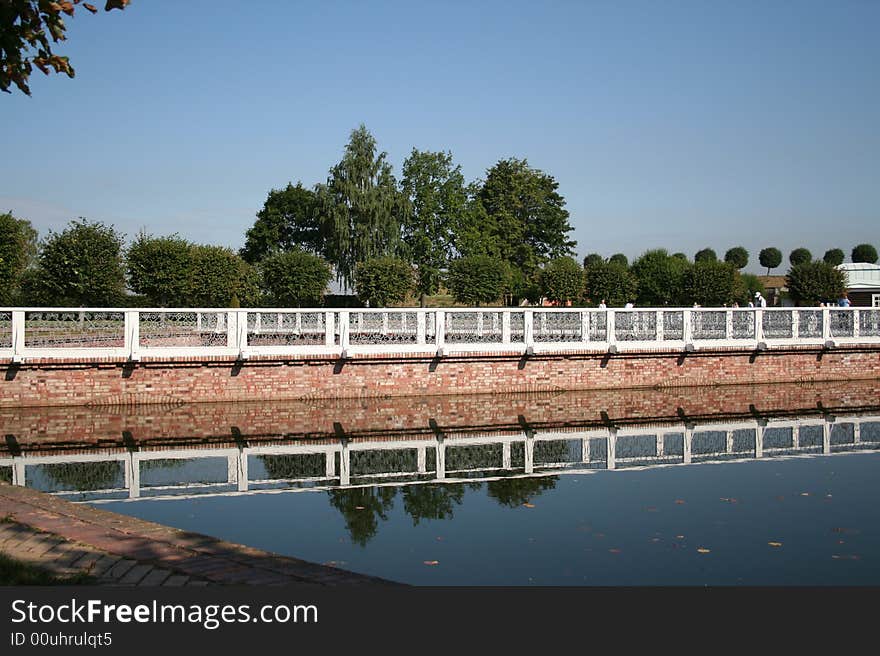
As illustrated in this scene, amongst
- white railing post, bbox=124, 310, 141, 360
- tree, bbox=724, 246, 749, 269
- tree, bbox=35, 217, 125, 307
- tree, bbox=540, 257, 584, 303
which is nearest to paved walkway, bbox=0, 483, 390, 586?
white railing post, bbox=124, 310, 141, 360

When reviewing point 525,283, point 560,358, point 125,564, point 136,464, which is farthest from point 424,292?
point 125,564

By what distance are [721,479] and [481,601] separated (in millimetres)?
6299

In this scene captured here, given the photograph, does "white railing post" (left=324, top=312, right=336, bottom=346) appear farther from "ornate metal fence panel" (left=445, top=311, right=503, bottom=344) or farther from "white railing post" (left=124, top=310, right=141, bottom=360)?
"white railing post" (left=124, top=310, right=141, bottom=360)

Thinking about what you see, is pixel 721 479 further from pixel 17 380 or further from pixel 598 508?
pixel 17 380

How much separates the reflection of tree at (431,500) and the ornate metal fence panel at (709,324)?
12836mm

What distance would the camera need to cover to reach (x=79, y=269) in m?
32.6

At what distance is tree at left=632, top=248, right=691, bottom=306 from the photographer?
49031 mm

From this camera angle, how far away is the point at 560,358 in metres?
20.2

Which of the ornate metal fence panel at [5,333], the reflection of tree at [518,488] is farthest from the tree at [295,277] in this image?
the reflection of tree at [518,488]

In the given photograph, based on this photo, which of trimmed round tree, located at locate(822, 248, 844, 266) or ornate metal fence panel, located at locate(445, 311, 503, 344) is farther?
trimmed round tree, located at locate(822, 248, 844, 266)

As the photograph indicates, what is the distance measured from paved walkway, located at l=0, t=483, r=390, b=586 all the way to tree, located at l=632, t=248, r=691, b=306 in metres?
43.6

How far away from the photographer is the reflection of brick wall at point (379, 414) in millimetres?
14727

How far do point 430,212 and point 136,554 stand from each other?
4897 cm

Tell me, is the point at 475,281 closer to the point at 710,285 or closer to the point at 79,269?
the point at 710,285
